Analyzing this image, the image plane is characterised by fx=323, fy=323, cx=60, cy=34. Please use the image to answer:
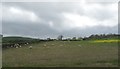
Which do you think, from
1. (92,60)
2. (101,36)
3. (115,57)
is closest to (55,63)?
(92,60)

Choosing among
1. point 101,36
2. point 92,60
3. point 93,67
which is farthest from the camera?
point 101,36

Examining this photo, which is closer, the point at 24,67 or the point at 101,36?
the point at 24,67

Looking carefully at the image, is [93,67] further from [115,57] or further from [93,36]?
[93,36]

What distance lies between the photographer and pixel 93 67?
26672 millimetres

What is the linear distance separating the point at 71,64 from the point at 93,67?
271 cm

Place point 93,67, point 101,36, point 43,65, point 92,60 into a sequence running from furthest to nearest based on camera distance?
point 101,36 < point 92,60 < point 43,65 < point 93,67

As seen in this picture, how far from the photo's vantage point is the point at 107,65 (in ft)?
89.7

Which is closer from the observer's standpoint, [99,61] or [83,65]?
[83,65]

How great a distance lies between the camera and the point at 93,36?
3521 inches

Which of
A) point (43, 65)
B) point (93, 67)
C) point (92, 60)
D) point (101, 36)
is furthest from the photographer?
point (101, 36)

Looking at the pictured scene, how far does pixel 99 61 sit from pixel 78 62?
6.41ft

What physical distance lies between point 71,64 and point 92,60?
116 inches

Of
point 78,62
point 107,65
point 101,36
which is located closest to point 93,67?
point 107,65

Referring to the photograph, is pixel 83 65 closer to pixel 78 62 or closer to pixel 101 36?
pixel 78 62
